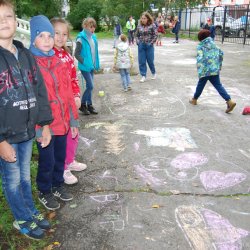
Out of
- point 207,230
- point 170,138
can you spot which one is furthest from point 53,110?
point 170,138

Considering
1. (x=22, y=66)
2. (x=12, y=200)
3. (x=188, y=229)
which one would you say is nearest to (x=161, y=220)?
(x=188, y=229)

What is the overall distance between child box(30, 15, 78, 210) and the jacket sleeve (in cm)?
24

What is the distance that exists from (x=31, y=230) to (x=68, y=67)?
164cm

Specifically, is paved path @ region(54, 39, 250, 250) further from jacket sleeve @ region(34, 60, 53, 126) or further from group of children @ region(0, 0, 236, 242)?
jacket sleeve @ region(34, 60, 53, 126)

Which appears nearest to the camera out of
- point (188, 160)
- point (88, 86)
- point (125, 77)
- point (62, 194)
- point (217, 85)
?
point (62, 194)

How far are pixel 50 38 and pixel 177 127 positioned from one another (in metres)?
3.13

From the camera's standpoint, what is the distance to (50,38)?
294 cm

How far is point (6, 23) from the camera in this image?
2.36m

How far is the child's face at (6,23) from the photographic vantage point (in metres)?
2.35

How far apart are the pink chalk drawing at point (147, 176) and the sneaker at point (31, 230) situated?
1354 millimetres

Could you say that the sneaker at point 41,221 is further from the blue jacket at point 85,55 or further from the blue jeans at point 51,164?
the blue jacket at point 85,55

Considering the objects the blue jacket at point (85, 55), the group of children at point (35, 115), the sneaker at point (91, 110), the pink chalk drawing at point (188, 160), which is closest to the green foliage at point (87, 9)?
the sneaker at point (91, 110)

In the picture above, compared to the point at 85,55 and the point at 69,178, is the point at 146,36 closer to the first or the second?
the point at 85,55

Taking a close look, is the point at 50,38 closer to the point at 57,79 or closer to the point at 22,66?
the point at 57,79
